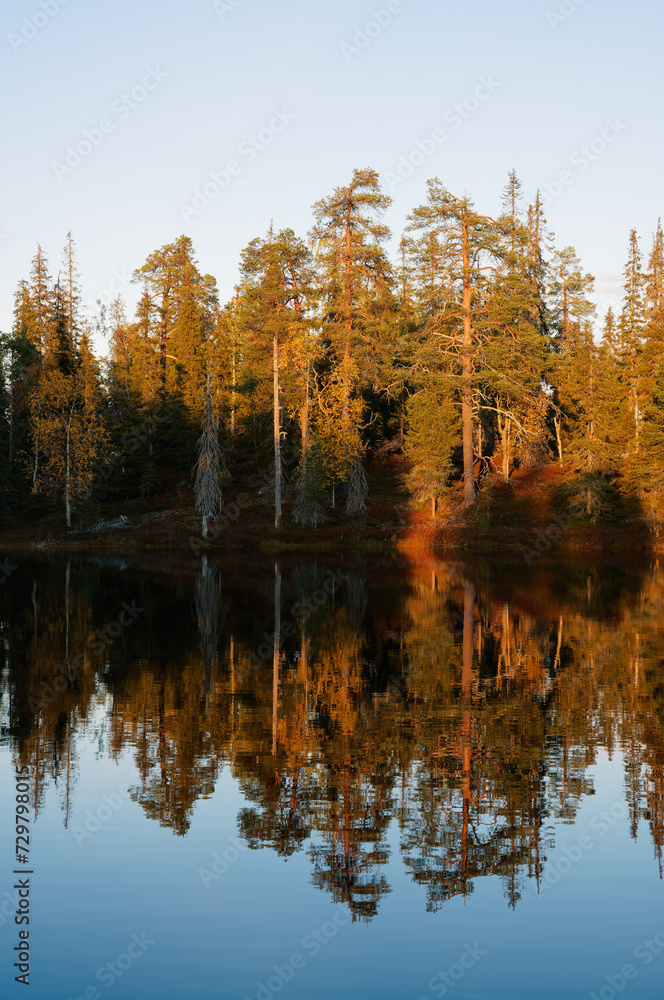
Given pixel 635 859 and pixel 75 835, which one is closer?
pixel 635 859

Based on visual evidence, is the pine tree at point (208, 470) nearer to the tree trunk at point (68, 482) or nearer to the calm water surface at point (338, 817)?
the tree trunk at point (68, 482)

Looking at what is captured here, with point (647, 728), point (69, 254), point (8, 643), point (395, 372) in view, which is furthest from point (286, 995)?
point (69, 254)

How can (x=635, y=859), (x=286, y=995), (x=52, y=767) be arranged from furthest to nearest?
1. (x=52, y=767)
2. (x=635, y=859)
3. (x=286, y=995)

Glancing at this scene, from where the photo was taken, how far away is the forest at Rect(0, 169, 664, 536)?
2243 inches

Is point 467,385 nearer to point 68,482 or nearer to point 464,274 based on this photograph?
point 464,274

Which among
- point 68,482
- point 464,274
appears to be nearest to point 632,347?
point 464,274

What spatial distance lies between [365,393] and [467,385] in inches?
551

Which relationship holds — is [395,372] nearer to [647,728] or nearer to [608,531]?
[608,531]

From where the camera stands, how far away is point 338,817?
988 cm

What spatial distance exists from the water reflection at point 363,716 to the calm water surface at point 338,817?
2.0 inches

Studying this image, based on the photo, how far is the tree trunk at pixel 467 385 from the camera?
56.1 m

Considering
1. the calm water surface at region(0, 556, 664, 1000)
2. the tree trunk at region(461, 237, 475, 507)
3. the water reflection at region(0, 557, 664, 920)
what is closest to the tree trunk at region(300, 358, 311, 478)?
the tree trunk at region(461, 237, 475, 507)

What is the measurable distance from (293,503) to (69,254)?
44403 mm

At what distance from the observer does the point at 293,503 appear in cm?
6331
